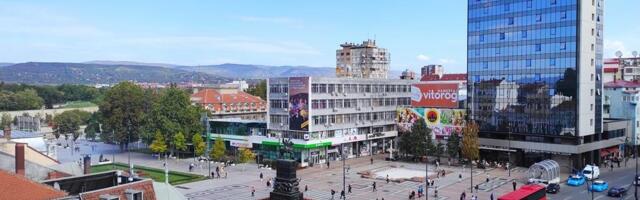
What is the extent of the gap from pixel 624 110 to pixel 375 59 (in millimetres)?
120129

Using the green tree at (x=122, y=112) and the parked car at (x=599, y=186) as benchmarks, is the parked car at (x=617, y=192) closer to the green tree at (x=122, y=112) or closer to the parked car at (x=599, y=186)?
the parked car at (x=599, y=186)

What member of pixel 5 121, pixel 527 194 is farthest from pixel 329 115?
pixel 5 121

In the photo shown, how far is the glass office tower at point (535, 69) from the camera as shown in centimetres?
6700

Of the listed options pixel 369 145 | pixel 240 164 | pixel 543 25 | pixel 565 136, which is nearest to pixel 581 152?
pixel 565 136

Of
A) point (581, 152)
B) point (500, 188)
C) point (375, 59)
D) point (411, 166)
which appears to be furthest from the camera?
point (375, 59)

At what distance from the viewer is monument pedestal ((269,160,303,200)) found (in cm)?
3388

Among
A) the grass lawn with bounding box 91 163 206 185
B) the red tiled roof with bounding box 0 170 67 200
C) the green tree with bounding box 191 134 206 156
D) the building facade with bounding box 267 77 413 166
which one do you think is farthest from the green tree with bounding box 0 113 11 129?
the red tiled roof with bounding box 0 170 67 200

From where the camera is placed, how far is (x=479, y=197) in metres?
53.6

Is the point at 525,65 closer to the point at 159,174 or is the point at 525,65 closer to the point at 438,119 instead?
the point at 438,119

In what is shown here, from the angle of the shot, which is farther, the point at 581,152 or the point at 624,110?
the point at 624,110

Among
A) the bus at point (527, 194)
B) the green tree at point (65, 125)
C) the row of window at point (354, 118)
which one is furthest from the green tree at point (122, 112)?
the bus at point (527, 194)

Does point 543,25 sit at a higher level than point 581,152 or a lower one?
higher

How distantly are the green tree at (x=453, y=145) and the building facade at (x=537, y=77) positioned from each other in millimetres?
4486

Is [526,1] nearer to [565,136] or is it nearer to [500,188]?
[565,136]
